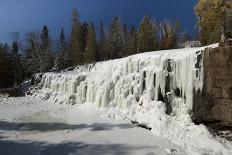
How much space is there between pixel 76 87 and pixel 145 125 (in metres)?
11.2

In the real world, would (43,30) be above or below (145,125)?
above

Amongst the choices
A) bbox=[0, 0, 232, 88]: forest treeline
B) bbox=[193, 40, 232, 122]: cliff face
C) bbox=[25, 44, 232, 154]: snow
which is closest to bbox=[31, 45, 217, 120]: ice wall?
bbox=[25, 44, 232, 154]: snow

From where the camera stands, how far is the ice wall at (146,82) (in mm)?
17281

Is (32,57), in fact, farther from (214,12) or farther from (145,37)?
(214,12)

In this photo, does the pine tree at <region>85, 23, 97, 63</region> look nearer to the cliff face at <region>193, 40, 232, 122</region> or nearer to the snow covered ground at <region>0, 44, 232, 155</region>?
the snow covered ground at <region>0, 44, 232, 155</region>

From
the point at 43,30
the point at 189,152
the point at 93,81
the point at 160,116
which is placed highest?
the point at 43,30

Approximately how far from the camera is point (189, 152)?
44.6 ft

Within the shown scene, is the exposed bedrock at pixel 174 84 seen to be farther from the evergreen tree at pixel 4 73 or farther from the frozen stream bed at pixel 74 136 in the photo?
the evergreen tree at pixel 4 73

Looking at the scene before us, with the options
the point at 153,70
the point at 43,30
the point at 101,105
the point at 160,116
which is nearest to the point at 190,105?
the point at 160,116

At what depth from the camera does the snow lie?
15.5 m

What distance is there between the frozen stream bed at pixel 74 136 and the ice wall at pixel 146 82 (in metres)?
1.93

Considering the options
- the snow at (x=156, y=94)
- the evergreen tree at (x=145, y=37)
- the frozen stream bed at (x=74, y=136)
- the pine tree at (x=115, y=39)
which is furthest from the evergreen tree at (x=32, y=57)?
the frozen stream bed at (x=74, y=136)

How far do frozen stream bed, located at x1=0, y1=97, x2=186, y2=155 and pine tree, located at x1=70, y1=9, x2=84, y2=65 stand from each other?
2996cm

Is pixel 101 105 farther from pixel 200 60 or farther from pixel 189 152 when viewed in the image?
pixel 189 152
